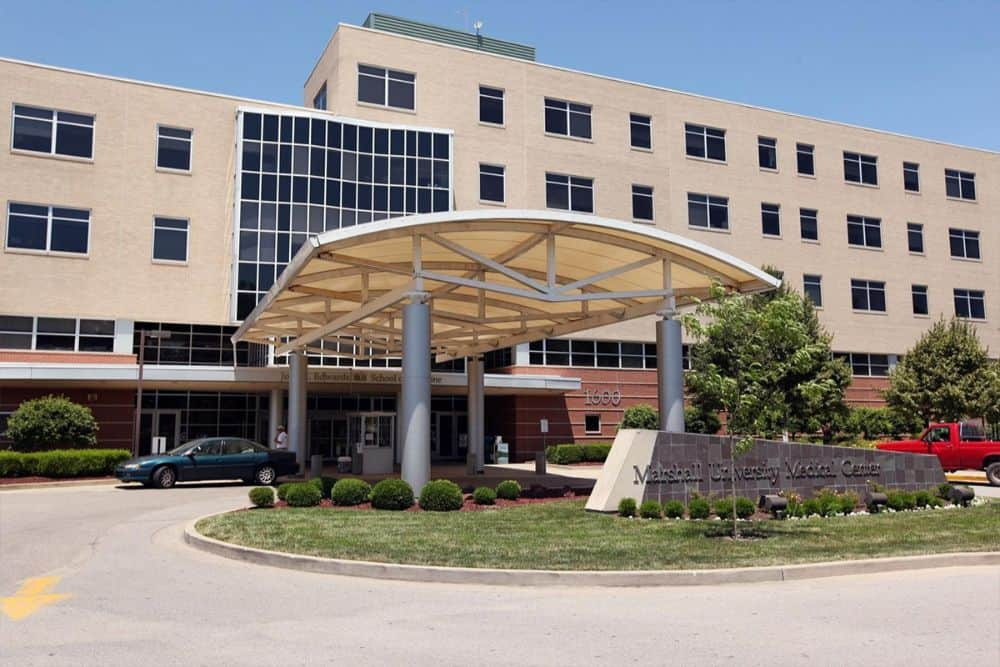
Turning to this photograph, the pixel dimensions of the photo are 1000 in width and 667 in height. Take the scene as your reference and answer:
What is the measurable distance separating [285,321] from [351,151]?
1062 cm

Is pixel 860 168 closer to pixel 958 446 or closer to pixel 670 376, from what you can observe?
pixel 958 446

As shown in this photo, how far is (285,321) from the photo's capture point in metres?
27.3

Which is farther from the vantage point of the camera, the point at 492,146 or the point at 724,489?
the point at 492,146

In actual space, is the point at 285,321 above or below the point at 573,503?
above

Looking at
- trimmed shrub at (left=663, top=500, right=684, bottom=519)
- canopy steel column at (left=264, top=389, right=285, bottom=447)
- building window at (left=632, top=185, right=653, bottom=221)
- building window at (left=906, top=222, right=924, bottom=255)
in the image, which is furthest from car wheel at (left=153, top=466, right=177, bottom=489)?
building window at (left=906, top=222, right=924, bottom=255)

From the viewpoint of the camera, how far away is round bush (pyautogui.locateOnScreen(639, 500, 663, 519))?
15.3 metres

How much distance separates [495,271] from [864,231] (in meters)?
34.9

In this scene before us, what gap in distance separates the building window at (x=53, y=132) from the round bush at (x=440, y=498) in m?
24.4

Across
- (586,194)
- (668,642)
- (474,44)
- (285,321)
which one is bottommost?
(668,642)

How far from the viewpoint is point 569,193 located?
41.0 meters

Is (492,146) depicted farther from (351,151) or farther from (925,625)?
(925,625)

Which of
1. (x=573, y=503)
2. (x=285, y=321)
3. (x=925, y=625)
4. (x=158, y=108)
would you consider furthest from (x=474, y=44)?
(x=925, y=625)

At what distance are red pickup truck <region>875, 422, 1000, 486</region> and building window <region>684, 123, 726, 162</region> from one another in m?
21.1

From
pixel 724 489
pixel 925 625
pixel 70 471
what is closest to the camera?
pixel 925 625
